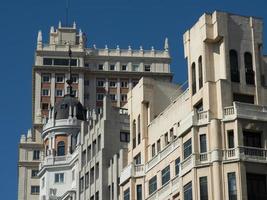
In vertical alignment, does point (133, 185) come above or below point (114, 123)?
below

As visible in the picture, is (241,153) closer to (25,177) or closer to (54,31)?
(25,177)

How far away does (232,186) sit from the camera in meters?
67.8

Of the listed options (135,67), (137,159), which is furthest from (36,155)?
(137,159)

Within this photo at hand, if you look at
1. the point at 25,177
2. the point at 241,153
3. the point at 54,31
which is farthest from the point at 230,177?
the point at 54,31

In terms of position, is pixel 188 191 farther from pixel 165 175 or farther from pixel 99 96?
pixel 99 96

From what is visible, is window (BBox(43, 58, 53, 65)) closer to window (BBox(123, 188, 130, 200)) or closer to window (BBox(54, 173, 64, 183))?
window (BBox(54, 173, 64, 183))

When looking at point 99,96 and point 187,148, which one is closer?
point 187,148

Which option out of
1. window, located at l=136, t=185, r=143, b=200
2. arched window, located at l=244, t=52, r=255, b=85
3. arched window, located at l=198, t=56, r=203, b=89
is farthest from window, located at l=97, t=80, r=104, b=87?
arched window, located at l=244, t=52, r=255, b=85

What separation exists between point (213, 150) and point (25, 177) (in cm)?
9543

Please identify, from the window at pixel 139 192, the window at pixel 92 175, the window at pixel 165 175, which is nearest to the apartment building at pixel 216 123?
the window at pixel 165 175

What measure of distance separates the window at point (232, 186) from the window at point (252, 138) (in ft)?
9.62

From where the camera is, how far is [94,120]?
97.7 m

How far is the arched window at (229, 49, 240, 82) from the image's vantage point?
7250 centimetres

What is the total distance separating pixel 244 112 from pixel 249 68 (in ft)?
15.4
